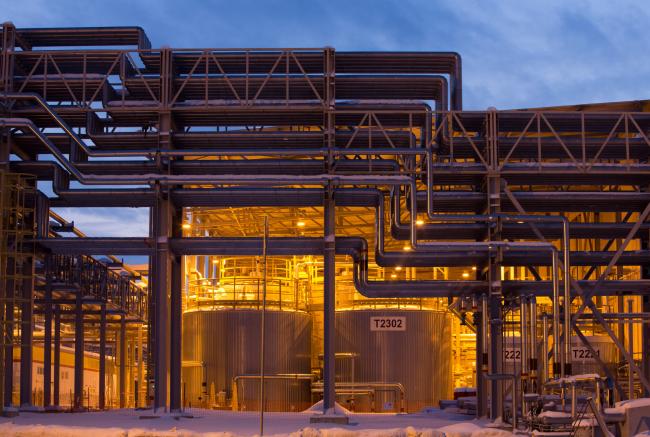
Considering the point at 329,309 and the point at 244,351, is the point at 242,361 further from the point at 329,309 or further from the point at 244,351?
the point at 329,309

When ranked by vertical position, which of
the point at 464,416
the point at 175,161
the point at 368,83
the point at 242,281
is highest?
the point at 368,83

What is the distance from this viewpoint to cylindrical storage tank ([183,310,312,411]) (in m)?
42.4

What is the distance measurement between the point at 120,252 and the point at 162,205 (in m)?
2.29

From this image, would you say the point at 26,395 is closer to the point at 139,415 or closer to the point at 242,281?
the point at 139,415

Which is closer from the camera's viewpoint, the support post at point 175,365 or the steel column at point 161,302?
the steel column at point 161,302

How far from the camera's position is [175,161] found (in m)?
34.0

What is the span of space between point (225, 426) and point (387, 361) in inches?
621

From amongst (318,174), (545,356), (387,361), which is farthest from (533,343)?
(387,361)

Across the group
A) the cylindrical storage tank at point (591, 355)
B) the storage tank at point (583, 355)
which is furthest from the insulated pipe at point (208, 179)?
the cylindrical storage tank at point (591, 355)

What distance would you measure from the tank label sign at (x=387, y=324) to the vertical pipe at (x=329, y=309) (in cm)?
792

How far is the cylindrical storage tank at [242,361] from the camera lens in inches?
1670

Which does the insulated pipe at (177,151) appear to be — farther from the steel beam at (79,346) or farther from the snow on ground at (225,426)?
the steel beam at (79,346)

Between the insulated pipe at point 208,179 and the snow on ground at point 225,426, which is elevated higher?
the insulated pipe at point 208,179

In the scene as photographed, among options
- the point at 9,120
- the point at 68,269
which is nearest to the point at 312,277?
the point at 68,269
